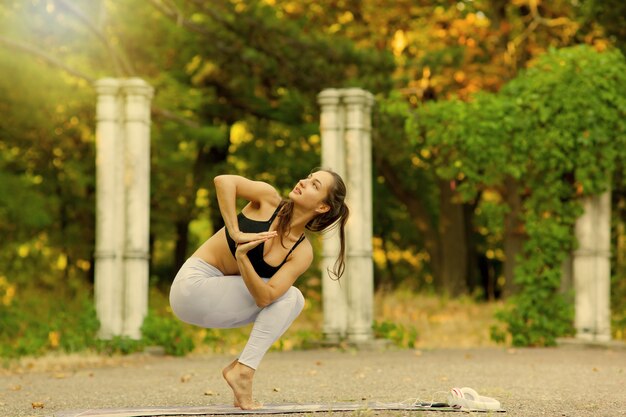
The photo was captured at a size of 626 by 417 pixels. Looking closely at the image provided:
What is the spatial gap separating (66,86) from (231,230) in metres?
10.9

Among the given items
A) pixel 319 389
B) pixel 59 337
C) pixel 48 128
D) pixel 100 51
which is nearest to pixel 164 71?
pixel 100 51

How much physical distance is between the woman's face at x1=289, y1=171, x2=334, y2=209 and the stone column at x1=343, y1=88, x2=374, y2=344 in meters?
5.78

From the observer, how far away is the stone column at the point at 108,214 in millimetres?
11188

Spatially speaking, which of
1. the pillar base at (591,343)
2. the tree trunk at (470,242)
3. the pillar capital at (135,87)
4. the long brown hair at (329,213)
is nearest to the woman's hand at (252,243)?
the long brown hair at (329,213)

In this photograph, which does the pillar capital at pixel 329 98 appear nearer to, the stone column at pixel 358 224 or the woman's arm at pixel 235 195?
the stone column at pixel 358 224

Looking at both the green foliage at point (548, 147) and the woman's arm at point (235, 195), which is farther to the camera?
the green foliage at point (548, 147)

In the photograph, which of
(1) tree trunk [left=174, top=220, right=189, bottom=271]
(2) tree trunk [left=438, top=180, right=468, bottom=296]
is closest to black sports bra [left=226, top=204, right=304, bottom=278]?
(2) tree trunk [left=438, top=180, right=468, bottom=296]

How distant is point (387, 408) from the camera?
228 inches

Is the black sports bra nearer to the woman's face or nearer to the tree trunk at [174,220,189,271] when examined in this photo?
the woman's face

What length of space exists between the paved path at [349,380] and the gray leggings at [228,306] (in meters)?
0.56

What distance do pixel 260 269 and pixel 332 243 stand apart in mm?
5959

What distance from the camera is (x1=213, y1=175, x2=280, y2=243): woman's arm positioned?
18.5 ft

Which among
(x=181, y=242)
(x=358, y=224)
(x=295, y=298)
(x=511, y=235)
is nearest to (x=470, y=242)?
(x=511, y=235)

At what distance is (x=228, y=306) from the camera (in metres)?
5.82
